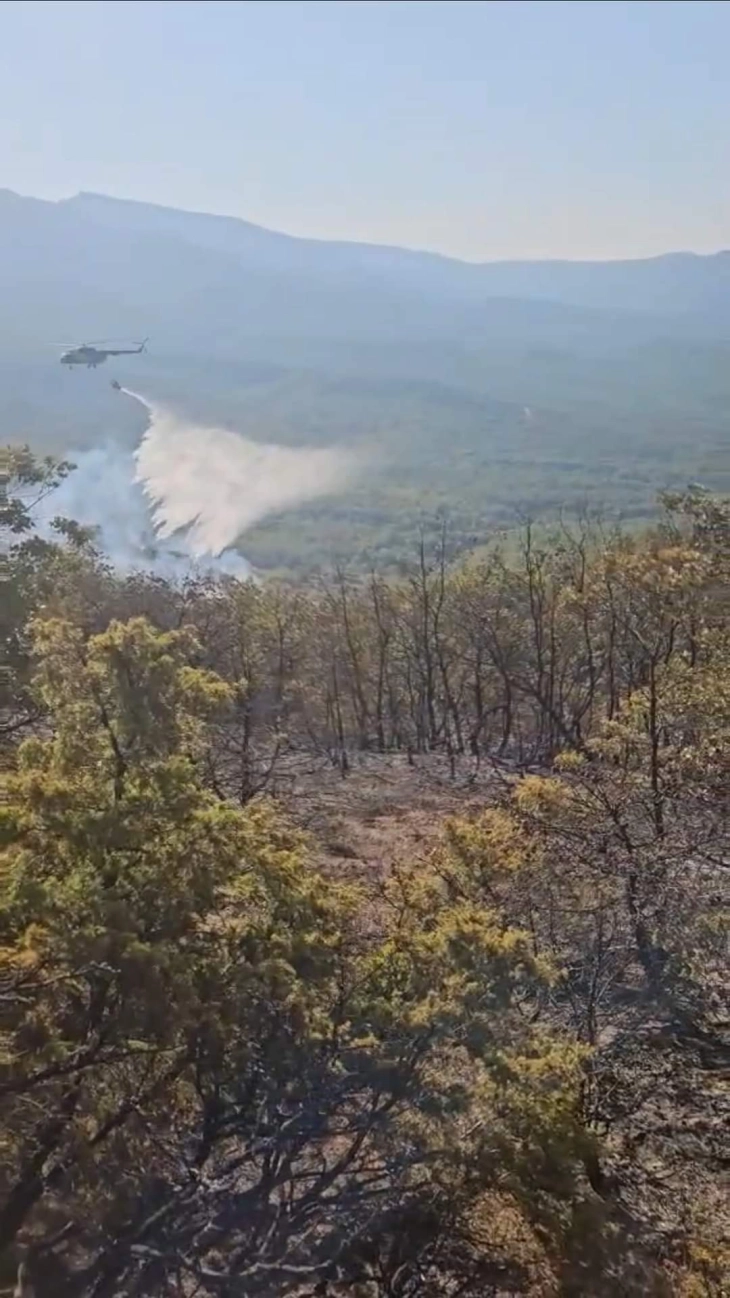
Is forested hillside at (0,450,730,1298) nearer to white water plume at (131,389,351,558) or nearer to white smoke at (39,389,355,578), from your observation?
white smoke at (39,389,355,578)

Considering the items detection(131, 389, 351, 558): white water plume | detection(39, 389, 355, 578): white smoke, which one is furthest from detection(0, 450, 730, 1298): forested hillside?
detection(131, 389, 351, 558): white water plume

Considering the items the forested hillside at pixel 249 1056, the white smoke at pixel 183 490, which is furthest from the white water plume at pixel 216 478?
the forested hillside at pixel 249 1056

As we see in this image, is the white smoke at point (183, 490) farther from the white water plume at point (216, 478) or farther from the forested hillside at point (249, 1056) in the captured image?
the forested hillside at point (249, 1056)

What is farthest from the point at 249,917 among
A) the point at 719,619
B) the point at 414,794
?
the point at 414,794

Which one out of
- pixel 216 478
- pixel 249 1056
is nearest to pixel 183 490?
pixel 216 478

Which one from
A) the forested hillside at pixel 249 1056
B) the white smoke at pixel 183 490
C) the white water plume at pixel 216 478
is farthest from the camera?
the white water plume at pixel 216 478

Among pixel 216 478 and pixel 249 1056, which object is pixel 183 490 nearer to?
pixel 216 478

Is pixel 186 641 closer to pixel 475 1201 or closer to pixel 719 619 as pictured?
pixel 475 1201

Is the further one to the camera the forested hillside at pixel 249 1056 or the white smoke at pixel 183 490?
the white smoke at pixel 183 490

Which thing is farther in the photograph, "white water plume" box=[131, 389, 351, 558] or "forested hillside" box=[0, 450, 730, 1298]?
"white water plume" box=[131, 389, 351, 558]
